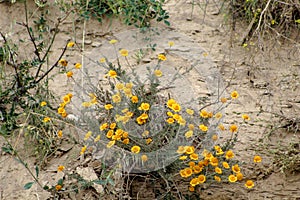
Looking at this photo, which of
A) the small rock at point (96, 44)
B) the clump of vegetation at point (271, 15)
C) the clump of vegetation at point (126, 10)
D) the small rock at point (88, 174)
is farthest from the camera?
the small rock at point (96, 44)

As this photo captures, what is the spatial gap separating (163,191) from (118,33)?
1453 mm

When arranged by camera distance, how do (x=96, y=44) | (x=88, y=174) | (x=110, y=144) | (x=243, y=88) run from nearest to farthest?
(x=110, y=144) → (x=88, y=174) → (x=243, y=88) → (x=96, y=44)

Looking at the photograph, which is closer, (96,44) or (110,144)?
(110,144)

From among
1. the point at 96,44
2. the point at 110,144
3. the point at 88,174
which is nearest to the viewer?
the point at 110,144

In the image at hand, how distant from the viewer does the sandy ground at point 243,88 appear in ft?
8.07

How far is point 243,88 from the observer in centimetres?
297

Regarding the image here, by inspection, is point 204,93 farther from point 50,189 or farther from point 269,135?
point 50,189

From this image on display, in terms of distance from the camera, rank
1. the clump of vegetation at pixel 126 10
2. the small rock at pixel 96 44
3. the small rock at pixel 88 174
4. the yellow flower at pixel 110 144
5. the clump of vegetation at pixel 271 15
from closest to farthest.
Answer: the yellow flower at pixel 110 144 < the small rock at pixel 88 174 < the clump of vegetation at pixel 271 15 < the clump of vegetation at pixel 126 10 < the small rock at pixel 96 44

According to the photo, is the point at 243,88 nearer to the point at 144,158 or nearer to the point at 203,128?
the point at 203,128

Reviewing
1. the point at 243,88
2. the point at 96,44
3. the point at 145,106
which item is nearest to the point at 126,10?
the point at 96,44

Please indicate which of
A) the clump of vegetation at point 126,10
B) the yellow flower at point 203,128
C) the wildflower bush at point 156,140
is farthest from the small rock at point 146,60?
the yellow flower at point 203,128

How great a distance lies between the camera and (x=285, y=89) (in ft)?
9.68

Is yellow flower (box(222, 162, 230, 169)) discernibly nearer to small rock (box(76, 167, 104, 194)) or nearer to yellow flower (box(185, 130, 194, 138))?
yellow flower (box(185, 130, 194, 138))

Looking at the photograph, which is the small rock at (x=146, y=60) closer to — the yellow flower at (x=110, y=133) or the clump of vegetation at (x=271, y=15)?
the clump of vegetation at (x=271, y=15)
